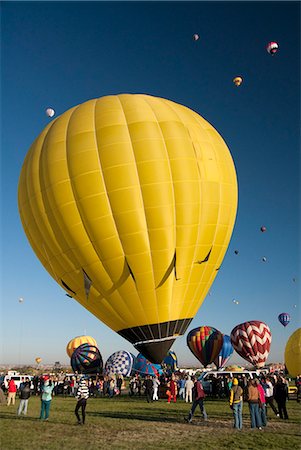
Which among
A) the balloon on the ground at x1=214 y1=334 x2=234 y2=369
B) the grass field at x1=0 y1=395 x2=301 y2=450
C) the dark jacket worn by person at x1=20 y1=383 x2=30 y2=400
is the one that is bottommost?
the grass field at x1=0 y1=395 x2=301 y2=450

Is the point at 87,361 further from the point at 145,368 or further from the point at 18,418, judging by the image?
the point at 18,418

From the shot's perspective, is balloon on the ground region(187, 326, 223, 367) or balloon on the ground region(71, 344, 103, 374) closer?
balloon on the ground region(71, 344, 103, 374)

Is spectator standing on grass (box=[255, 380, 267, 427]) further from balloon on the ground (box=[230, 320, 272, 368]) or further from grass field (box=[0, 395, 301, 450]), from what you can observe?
balloon on the ground (box=[230, 320, 272, 368])

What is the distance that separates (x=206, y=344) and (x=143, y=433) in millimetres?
27896

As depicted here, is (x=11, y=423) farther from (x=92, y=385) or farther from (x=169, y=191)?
(x=92, y=385)

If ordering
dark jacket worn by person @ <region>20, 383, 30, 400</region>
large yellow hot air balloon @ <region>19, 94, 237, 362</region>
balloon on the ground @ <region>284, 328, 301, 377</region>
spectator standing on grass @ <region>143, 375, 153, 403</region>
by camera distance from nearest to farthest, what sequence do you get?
dark jacket worn by person @ <region>20, 383, 30, 400</region>
large yellow hot air balloon @ <region>19, 94, 237, 362</region>
spectator standing on grass @ <region>143, 375, 153, 403</region>
balloon on the ground @ <region>284, 328, 301, 377</region>

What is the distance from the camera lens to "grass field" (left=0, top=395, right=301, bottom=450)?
10031mm

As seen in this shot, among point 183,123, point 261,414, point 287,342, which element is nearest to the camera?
point 261,414

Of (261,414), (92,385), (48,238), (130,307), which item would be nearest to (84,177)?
(48,238)

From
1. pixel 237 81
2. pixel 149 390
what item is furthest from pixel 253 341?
pixel 237 81

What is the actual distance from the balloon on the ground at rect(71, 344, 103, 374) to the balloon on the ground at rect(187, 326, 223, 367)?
835cm

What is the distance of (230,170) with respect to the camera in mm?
19891

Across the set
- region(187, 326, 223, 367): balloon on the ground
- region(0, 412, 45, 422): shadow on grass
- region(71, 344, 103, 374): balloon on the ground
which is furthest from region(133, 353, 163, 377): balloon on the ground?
region(0, 412, 45, 422): shadow on grass

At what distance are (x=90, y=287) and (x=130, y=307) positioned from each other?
1790 millimetres
